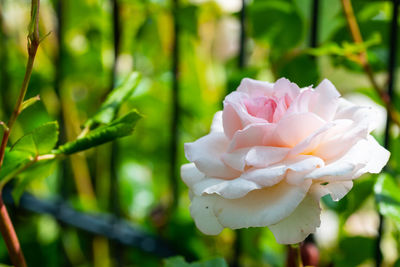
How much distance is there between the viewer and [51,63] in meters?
1.26

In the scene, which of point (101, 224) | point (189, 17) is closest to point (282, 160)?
point (189, 17)

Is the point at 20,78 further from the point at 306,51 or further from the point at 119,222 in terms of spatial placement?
the point at 306,51

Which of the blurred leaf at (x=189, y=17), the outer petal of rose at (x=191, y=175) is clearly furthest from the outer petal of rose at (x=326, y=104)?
the blurred leaf at (x=189, y=17)

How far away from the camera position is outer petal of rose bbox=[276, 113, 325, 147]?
1.45 feet

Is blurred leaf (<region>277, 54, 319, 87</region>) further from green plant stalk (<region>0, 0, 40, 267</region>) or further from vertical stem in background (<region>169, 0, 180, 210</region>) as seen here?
green plant stalk (<region>0, 0, 40, 267</region>)

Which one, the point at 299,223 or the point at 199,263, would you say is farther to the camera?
the point at 199,263

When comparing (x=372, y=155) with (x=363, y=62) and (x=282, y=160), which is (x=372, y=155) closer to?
(x=282, y=160)

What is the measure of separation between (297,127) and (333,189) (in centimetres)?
6

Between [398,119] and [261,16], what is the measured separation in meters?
0.25

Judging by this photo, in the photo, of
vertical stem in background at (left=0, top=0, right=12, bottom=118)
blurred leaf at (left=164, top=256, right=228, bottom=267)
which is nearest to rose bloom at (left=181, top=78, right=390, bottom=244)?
blurred leaf at (left=164, top=256, right=228, bottom=267)

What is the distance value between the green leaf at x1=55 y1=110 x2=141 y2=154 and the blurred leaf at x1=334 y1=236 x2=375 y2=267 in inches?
17.4

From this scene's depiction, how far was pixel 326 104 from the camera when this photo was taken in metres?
0.46

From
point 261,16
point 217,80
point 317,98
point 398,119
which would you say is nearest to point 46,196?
point 217,80

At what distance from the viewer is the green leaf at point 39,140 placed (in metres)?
0.50
